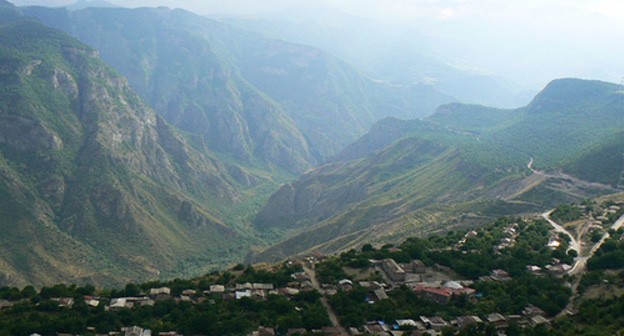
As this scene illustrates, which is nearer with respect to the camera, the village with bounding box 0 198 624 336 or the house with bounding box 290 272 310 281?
the village with bounding box 0 198 624 336

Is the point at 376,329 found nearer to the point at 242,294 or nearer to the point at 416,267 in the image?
the point at 242,294

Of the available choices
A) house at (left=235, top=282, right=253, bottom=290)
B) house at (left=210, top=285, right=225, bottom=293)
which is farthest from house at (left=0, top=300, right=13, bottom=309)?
house at (left=235, top=282, right=253, bottom=290)

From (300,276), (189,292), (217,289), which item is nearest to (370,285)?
(300,276)

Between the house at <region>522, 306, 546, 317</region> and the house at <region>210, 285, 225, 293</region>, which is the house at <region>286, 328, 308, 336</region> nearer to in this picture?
the house at <region>210, 285, 225, 293</region>

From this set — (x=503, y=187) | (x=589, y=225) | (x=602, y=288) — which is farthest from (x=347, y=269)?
(x=503, y=187)

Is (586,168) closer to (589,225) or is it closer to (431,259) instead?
(589,225)

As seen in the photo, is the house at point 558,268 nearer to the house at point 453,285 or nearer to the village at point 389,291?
the village at point 389,291

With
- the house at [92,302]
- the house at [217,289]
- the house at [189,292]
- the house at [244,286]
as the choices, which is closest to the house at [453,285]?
the house at [244,286]
